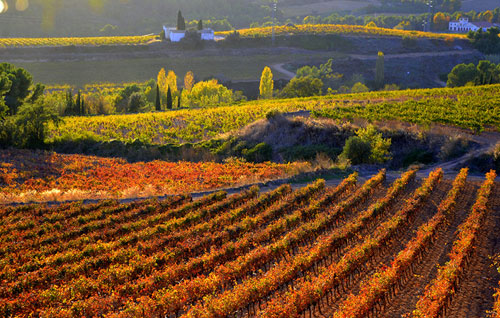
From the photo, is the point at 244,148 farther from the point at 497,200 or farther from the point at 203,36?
the point at 203,36

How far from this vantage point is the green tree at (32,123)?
39.0 meters

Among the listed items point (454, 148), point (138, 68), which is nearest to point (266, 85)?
point (138, 68)

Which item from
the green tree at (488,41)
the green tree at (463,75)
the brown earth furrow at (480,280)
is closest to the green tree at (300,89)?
the green tree at (463,75)

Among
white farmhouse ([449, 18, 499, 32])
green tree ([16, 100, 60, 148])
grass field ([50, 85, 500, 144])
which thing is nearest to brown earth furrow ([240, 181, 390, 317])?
grass field ([50, 85, 500, 144])

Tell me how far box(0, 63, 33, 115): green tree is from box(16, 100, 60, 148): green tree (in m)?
12.8

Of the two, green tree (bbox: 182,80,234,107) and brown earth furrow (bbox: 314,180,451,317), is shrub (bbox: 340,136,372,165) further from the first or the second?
green tree (bbox: 182,80,234,107)

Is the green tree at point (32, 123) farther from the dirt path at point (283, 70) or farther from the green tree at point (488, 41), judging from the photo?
the green tree at point (488, 41)

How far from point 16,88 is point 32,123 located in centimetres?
1504

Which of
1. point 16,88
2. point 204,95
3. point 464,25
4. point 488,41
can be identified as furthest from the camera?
point 464,25

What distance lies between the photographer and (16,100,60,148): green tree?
128 ft

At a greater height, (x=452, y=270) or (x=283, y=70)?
(x=283, y=70)

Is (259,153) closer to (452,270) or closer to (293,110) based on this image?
(293,110)

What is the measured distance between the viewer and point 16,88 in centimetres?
5191

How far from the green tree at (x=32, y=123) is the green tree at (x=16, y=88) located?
12809 millimetres
